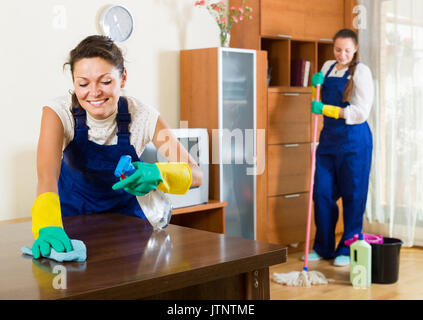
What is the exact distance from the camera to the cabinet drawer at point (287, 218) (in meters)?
4.39

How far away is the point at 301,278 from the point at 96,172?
1.98 meters

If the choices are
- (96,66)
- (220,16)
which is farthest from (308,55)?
(96,66)

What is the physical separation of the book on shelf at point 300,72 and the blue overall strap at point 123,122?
9.30 ft

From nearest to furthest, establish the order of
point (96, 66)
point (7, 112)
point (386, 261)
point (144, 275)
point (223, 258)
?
Answer: point (144, 275)
point (223, 258)
point (96, 66)
point (7, 112)
point (386, 261)

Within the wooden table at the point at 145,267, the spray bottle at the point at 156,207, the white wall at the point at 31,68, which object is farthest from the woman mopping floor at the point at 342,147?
the wooden table at the point at 145,267

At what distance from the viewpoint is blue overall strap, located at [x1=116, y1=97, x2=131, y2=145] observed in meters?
2.01

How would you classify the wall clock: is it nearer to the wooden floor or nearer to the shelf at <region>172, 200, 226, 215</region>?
the shelf at <region>172, 200, 226, 215</region>

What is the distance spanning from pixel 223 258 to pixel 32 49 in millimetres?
2466

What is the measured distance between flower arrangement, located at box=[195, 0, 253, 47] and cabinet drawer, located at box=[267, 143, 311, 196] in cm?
90

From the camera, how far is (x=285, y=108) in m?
4.44

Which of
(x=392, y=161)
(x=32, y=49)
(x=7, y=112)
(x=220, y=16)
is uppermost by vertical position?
(x=220, y=16)

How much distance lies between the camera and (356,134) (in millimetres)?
4039

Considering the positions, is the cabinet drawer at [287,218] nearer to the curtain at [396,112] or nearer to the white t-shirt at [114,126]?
the curtain at [396,112]

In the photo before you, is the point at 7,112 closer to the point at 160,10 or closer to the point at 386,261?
the point at 160,10
